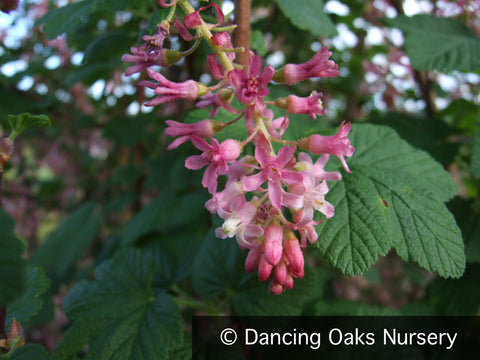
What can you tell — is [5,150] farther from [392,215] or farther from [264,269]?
[392,215]

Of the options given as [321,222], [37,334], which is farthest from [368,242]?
[37,334]

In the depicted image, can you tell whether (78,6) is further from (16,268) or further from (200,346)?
(200,346)

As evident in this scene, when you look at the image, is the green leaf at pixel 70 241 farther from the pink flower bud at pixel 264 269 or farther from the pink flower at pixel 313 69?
the pink flower at pixel 313 69

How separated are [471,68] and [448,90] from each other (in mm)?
1490

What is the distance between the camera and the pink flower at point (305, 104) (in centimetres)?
89

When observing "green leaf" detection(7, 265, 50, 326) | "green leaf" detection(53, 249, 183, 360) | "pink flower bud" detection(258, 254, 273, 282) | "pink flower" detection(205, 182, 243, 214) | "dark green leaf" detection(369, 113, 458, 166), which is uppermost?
"pink flower" detection(205, 182, 243, 214)

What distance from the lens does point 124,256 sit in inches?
53.6

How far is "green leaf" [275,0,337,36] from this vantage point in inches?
54.3

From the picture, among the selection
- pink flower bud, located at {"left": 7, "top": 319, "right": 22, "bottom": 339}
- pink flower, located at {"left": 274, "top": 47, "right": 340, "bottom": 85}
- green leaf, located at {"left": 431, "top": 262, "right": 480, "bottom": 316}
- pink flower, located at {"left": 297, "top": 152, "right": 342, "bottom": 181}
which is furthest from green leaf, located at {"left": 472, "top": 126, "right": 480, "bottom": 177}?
pink flower bud, located at {"left": 7, "top": 319, "right": 22, "bottom": 339}

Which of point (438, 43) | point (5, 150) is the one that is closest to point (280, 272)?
point (5, 150)

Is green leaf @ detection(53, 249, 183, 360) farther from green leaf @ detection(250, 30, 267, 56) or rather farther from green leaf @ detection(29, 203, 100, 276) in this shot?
green leaf @ detection(29, 203, 100, 276)

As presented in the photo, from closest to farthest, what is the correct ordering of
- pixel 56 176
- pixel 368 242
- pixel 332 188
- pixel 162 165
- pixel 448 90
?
pixel 368 242
pixel 332 188
pixel 162 165
pixel 448 90
pixel 56 176

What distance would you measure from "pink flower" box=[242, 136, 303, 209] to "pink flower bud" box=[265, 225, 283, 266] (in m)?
0.07

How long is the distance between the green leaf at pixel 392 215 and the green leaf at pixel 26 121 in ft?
2.41
